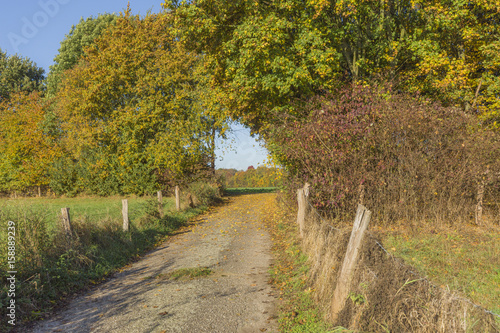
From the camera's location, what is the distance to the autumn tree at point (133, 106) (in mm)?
26359

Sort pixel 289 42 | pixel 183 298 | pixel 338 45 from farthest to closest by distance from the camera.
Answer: pixel 289 42
pixel 338 45
pixel 183 298

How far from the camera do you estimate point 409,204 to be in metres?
11.3

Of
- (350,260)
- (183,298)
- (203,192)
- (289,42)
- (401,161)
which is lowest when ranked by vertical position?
(183,298)

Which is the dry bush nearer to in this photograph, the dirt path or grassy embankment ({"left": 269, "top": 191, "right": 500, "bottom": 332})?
grassy embankment ({"left": 269, "top": 191, "right": 500, "bottom": 332})

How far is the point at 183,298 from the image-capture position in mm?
6891

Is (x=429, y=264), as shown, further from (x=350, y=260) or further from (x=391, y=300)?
(x=391, y=300)

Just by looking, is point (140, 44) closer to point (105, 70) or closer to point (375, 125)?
point (105, 70)

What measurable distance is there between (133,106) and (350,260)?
25.9 m

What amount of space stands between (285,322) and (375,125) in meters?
7.89

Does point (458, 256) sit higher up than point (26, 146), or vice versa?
point (26, 146)

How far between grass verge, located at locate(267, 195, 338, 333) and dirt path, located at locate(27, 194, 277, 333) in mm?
246

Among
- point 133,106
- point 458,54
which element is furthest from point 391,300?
point 133,106

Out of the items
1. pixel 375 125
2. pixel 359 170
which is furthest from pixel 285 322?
pixel 375 125

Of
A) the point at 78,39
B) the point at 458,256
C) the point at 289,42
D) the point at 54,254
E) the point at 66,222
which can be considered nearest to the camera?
the point at 54,254
